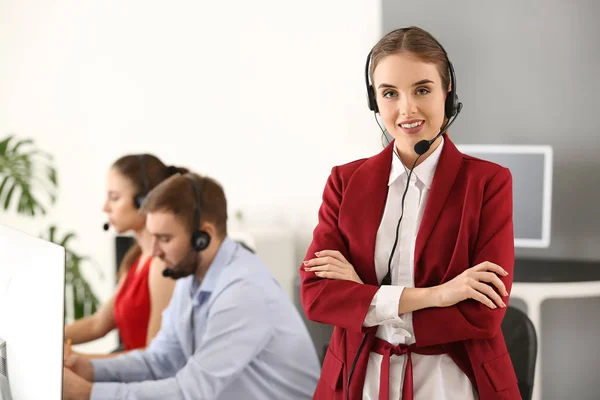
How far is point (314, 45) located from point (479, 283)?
2449 mm

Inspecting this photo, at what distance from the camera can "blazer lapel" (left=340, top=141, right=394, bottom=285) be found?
51.3 inches

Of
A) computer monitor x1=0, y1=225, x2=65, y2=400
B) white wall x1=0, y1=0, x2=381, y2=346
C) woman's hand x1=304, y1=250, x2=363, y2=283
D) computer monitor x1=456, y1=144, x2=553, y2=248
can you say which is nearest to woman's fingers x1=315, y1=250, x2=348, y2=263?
woman's hand x1=304, y1=250, x2=363, y2=283

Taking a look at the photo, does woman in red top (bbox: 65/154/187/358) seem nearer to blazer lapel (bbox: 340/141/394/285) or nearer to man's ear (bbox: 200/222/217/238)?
man's ear (bbox: 200/222/217/238)

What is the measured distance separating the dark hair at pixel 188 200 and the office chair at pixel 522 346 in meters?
0.83

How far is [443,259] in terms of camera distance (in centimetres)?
126

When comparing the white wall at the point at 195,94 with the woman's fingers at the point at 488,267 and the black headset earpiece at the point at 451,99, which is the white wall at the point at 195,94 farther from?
the woman's fingers at the point at 488,267

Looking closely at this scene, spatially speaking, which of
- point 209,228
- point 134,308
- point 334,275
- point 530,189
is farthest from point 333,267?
point 530,189

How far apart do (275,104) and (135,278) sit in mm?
1298

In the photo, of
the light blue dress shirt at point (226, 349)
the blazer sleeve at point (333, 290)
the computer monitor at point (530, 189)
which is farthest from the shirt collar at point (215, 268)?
the computer monitor at point (530, 189)

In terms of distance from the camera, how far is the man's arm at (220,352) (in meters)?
1.86

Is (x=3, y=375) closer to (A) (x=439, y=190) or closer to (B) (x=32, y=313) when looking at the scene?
(B) (x=32, y=313)

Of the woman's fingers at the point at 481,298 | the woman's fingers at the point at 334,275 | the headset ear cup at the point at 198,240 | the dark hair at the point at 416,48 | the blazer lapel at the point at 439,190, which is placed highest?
the dark hair at the point at 416,48

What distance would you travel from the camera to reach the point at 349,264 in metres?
1.32

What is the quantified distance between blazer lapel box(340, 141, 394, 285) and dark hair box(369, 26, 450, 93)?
0.58 ft
